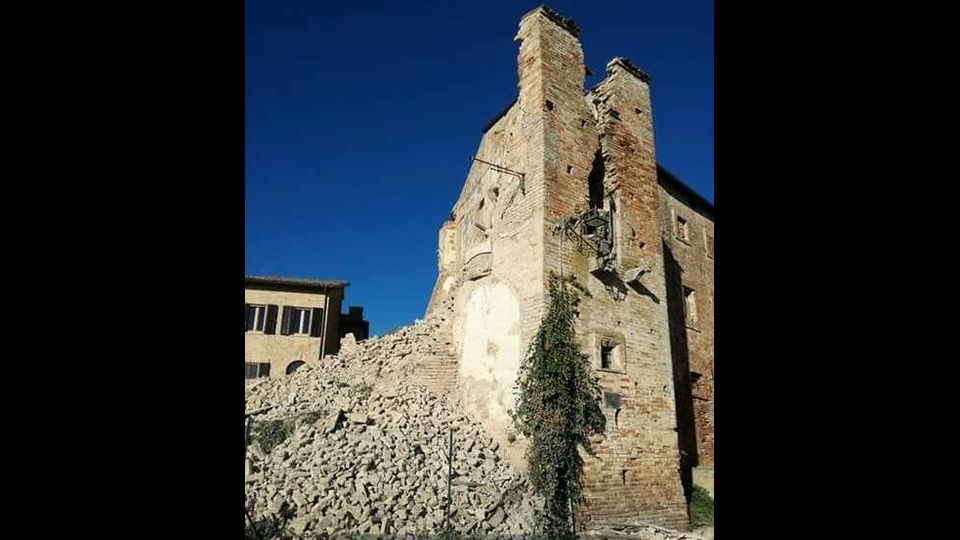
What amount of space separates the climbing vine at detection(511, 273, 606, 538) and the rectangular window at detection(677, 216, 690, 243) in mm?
8078

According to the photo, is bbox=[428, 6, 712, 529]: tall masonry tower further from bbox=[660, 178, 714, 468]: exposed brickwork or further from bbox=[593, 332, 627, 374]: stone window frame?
bbox=[660, 178, 714, 468]: exposed brickwork

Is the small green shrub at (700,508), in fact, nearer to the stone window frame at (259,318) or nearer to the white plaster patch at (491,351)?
the white plaster patch at (491,351)

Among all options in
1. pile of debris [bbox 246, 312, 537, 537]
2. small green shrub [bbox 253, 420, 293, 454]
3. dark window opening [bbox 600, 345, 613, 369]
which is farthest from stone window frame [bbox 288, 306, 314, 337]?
dark window opening [bbox 600, 345, 613, 369]

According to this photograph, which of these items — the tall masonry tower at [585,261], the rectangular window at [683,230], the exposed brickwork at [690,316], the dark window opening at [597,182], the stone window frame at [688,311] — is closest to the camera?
the tall masonry tower at [585,261]

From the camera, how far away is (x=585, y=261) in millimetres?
11000

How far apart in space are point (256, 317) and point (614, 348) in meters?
18.4

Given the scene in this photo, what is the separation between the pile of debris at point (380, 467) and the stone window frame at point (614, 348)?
2.46 m

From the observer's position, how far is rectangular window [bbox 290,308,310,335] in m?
25.1

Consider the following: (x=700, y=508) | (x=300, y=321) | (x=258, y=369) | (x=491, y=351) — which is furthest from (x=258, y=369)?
(x=700, y=508)

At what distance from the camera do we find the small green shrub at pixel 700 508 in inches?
442

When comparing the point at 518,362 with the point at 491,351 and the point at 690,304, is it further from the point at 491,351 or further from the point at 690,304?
the point at 690,304

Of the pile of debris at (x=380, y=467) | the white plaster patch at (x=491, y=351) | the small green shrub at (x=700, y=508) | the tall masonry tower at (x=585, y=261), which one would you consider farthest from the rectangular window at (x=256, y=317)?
the small green shrub at (x=700, y=508)

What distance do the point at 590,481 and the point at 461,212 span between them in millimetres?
9438
